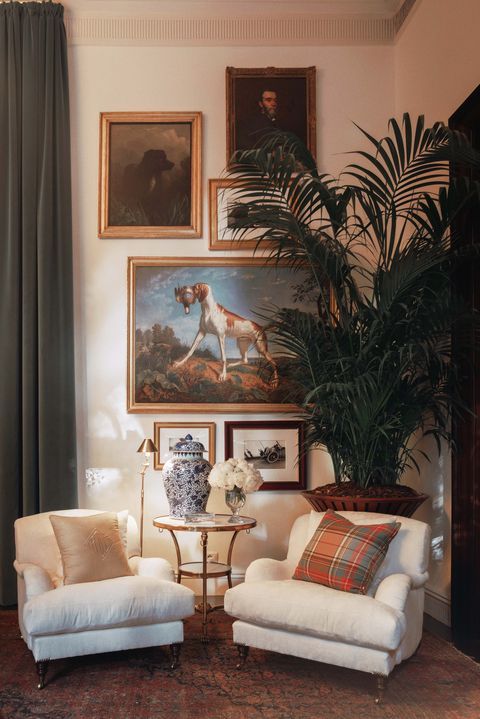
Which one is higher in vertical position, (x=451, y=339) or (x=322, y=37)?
(x=322, y=37)

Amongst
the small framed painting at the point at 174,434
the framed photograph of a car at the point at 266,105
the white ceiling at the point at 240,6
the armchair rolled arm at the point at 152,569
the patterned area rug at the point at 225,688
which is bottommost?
the patterned area rug at the point at 225,688

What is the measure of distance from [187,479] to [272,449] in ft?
2.95

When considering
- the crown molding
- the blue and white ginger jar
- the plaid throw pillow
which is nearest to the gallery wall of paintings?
the crown molding

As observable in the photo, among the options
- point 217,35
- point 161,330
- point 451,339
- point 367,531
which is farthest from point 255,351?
point 217,35

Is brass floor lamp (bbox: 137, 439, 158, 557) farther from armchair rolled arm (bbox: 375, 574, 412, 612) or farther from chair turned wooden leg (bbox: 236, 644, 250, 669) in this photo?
armchair rolled arm (bbox: 375, 574, 412, 612)

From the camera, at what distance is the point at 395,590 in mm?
3957

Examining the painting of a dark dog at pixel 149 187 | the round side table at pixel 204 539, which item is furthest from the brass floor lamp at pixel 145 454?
the painting of a dark dog at pixel 149 187

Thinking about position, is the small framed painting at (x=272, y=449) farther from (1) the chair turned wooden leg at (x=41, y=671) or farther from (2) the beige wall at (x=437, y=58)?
(2) the beige wall at (x=437, y=58)

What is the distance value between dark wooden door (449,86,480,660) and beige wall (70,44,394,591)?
1322mm

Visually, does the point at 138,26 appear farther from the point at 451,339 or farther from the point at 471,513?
the point at 471,513

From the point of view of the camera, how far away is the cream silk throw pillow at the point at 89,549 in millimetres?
4324

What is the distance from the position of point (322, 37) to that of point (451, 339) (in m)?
2.71

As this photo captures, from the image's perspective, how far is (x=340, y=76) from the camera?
6051 millimetres

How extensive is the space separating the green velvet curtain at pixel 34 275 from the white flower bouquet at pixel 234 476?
3.99 feet
